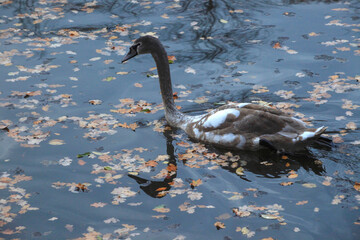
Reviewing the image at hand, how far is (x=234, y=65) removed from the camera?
12.7m

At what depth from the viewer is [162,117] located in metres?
10.7

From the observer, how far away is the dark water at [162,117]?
7473mm

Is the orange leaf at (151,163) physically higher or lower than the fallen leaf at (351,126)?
lower

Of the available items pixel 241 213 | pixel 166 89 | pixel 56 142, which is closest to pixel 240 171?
pixel 241 213

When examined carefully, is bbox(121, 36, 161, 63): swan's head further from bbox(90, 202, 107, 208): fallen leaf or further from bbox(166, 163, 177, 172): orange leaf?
bbox(90, 202, 107, 208): fallen leaf

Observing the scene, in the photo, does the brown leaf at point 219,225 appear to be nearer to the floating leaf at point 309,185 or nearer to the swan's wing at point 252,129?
the floating leaf at point 309,185

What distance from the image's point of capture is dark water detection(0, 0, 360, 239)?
7473 mm

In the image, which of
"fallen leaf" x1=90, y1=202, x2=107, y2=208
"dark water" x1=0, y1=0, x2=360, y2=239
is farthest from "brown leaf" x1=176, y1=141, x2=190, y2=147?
"fallen leaf" x1=90, y1=202, x2=107, y2=208

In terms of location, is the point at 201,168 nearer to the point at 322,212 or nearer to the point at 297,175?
the point at 297,175

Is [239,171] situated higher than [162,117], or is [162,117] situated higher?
[239,171]

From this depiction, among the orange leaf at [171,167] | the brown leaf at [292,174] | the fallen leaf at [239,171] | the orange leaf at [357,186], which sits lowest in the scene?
the orange leaf at [171,167]

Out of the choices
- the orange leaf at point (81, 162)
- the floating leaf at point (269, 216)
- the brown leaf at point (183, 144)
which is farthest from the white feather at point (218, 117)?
the floating leaf at point (269, 216)

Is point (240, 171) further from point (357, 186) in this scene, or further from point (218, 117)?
point (357, 186)

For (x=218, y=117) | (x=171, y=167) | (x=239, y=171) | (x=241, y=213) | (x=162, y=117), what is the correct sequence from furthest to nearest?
(x=162, y=117) → (x=218, y=117) → (x=171, y=167) → (x=239, y=171) → (x=241, y=213)
